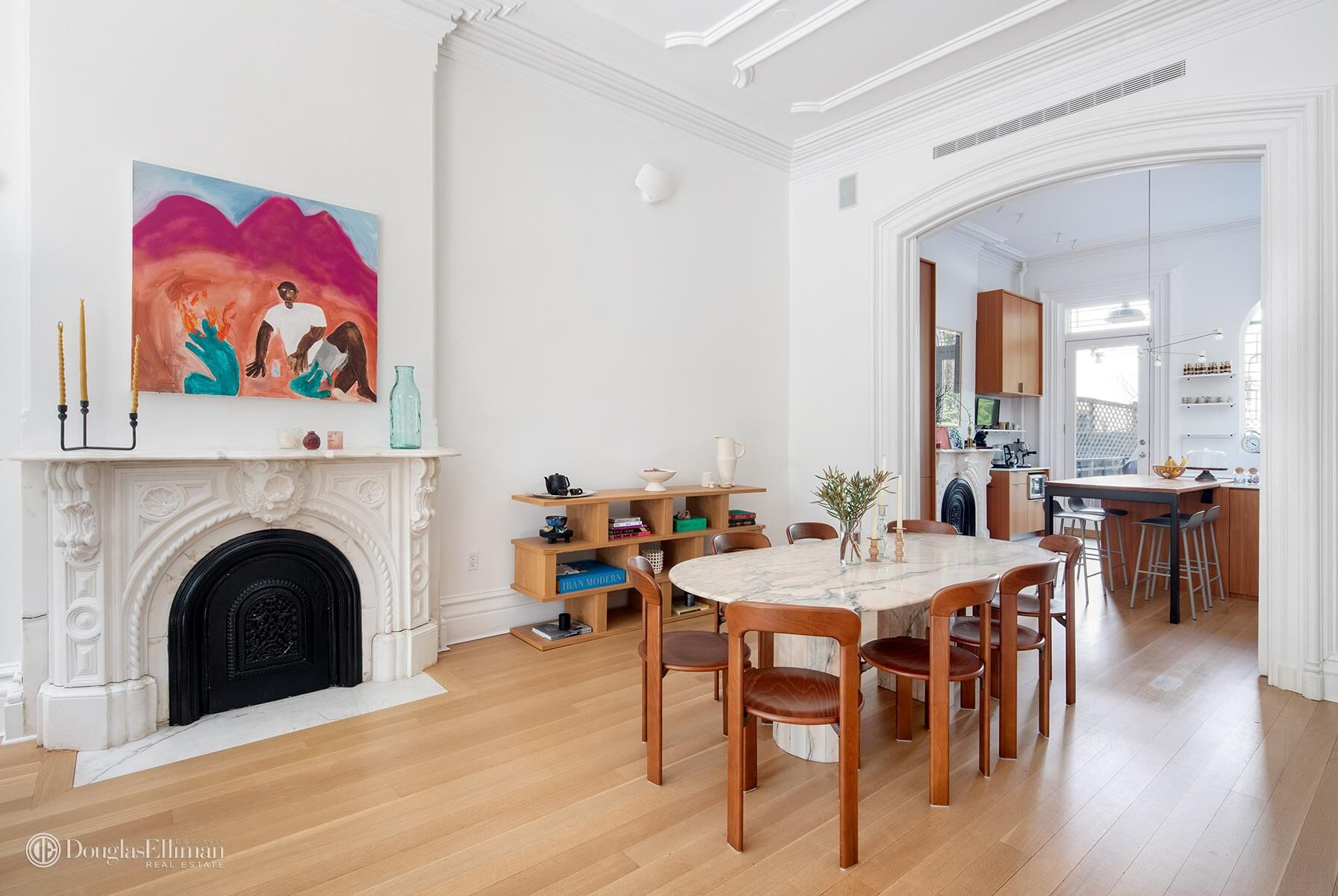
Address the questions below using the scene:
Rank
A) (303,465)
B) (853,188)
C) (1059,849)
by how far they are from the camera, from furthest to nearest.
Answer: (853,188) → (303,465) → (1059,849)

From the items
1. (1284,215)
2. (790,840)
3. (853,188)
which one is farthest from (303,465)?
(1284,215)

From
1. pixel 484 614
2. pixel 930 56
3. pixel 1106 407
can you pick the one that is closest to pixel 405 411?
pixel 484 614

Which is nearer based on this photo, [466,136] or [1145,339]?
[466,136]

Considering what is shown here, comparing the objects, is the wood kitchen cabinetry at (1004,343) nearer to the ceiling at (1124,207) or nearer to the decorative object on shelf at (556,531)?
the ceiling at (1124,207)

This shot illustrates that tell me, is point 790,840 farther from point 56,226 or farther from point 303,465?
point 56,226

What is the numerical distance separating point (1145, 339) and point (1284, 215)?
5663 millimetres

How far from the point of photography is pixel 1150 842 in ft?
6.94

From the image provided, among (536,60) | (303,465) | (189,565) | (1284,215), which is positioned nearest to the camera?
(189,565)

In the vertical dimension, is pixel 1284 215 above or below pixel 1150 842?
above

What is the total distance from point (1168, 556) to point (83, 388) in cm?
747

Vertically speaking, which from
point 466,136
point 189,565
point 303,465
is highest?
point 466,136

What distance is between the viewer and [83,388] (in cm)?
269

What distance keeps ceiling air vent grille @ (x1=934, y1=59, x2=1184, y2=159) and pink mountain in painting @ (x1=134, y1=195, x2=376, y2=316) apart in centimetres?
412

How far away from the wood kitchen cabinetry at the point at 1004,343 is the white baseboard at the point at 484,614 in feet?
21.3
